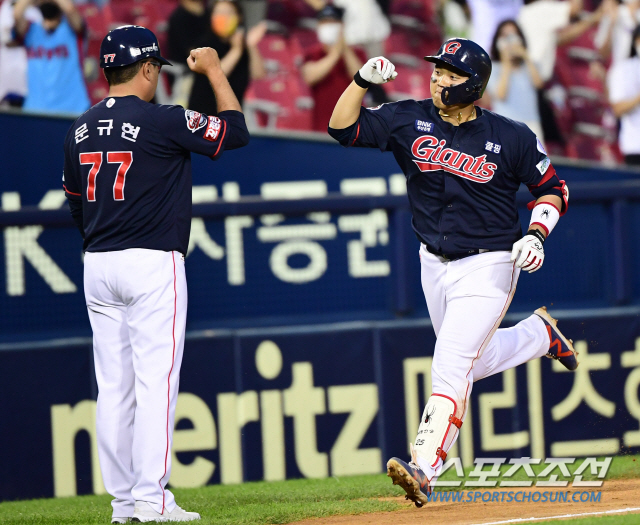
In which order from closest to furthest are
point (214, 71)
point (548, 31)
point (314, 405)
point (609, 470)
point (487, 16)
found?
point (214, 71), point (609, 470), point (314, 405), point (487, 16), point (548, 31)

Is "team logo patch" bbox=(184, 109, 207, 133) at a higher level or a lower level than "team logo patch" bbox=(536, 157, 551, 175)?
higher

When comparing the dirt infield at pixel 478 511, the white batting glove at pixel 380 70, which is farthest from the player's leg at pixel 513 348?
the white batting glove at pixel 380 70

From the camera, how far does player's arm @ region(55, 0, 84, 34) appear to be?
824 centimetres

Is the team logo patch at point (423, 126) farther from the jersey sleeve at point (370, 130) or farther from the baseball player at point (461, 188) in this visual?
the jersey sleeve at point (370, 130)

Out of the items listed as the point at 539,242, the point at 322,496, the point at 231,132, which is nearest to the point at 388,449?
the point at 322,496

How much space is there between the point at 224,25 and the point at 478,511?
5.32 metres

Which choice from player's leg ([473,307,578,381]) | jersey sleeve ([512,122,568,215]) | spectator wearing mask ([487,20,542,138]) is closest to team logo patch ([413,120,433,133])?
jersey sleeve ([512,122,568,215])

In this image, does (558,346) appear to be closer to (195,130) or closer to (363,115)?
(363,115)

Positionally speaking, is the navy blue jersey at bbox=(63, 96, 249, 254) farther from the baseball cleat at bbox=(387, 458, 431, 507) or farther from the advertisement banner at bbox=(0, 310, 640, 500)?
the advertisement banner at bbox=(0, 310, 640, 500)

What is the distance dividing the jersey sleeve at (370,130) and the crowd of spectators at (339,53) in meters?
3.90

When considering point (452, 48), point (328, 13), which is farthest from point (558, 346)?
point (328, 13)

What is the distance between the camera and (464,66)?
14.7 ft

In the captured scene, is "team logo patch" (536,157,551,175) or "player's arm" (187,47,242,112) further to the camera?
"team logo patch" (536,157,551,175)

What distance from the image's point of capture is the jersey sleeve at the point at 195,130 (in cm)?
Answer: 425
